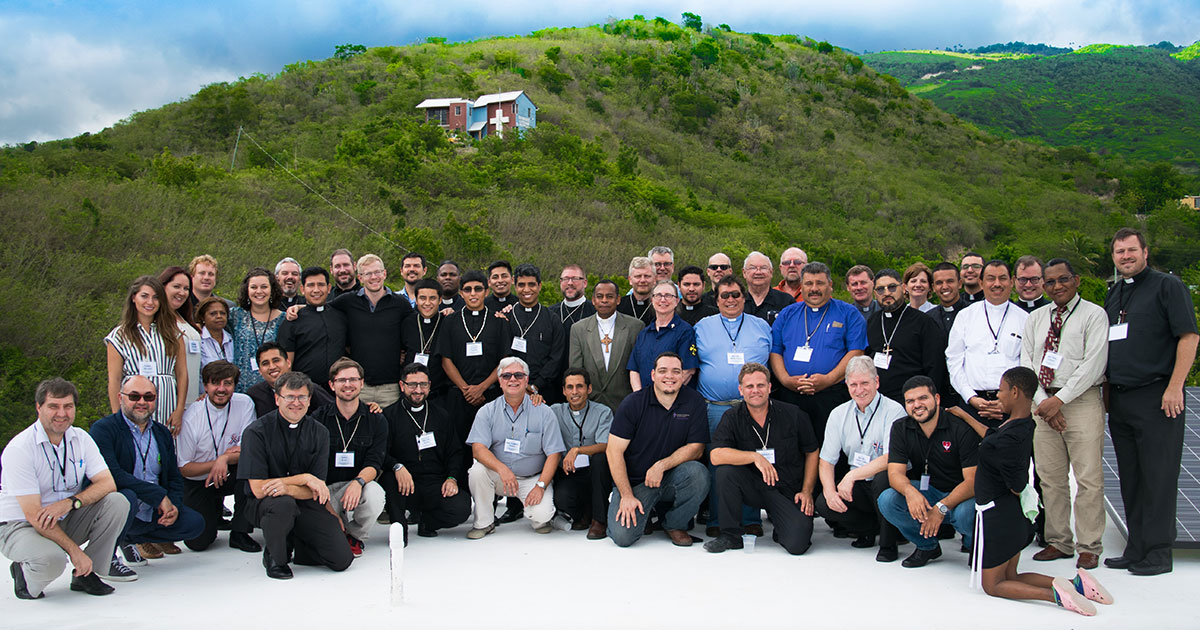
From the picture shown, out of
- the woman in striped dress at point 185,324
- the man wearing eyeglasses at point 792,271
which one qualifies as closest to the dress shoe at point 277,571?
the woman in striped dress at point 185,324

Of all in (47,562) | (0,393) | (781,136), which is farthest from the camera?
(781,136)

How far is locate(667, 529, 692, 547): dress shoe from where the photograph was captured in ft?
18.0

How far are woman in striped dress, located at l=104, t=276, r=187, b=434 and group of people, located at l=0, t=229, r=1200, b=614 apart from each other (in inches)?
0.6

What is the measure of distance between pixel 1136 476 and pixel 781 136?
151 feet

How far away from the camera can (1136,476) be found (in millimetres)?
4848

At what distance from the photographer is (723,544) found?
17.5 ft

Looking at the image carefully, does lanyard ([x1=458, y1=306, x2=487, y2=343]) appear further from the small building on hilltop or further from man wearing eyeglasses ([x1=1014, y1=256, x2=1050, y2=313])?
the small building on hilltop

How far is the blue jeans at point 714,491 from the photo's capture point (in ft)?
18.4

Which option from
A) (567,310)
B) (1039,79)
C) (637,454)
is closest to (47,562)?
(637,454)

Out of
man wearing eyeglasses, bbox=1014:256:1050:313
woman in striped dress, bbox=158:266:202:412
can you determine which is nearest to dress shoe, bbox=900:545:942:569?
man wearing eyeglasses, bbox=1014:256:1050:313

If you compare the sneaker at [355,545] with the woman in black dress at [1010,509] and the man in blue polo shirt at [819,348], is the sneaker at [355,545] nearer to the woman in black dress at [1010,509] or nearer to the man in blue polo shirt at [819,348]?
the man in blue polo shirt at [819,348]

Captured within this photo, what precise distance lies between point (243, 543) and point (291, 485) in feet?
3.24

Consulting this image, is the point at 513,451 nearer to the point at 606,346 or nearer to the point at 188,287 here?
the point at 606,346

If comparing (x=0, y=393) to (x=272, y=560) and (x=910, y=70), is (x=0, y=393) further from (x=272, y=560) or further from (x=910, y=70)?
(x=910, y=70)
